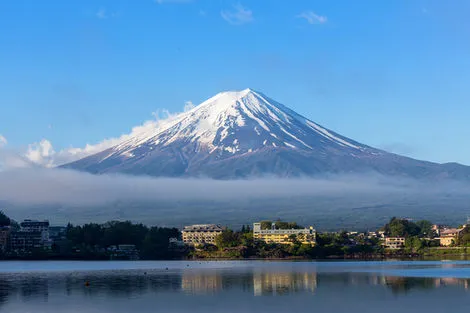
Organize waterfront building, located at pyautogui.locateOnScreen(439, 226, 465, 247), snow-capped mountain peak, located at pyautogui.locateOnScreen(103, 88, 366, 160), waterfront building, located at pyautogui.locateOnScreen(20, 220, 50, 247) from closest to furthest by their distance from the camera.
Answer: waterfront building, located at pyautogui.locateOnScreen(439, 226, 465, 247) < waterfront building, located at pyautogui.locateOnScreen(20, 220, 50, 247) < snow-capped mountain peak, located at pyautogui.locateOnScreen(103, 88, 366, 160)

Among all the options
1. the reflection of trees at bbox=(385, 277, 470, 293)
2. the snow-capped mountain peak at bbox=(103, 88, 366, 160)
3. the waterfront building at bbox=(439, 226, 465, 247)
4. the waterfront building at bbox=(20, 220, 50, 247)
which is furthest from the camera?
the snow-capped mountain peak at bbox=(103, 88, 366, 160)

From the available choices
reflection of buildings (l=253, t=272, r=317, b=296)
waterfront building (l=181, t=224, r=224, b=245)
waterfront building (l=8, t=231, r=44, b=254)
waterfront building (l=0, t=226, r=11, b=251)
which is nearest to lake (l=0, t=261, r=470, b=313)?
reflection of buildings (l=253, t=272, r=317, b=296)

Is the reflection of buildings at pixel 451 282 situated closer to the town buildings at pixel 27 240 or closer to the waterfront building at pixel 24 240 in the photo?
the town buildings at pixel 27 240

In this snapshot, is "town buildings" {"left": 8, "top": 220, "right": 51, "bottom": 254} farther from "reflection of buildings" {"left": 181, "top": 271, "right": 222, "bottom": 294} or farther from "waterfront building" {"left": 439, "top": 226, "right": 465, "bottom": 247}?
"reflection of buildings" {"left": 181, "top": 271, "right": 222, "bottom": 294}

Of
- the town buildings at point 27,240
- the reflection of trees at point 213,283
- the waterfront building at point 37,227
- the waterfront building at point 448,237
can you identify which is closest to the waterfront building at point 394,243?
the waterfront building at point 448,237

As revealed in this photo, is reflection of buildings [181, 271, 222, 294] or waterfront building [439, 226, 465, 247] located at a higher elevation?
waterfront building [439, 226, 465, 247]

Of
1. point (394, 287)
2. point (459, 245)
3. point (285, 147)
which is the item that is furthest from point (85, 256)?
point (285, 147)

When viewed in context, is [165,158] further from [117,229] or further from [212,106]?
[117,229]
